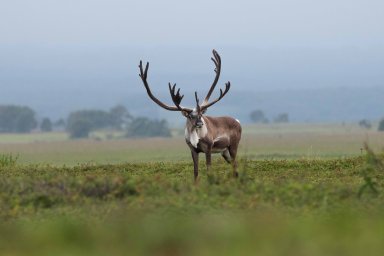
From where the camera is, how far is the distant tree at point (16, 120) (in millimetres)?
160613

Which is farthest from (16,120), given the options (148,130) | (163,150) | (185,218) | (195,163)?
(185,218)

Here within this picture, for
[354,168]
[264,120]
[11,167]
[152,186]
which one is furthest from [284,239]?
[264,120]

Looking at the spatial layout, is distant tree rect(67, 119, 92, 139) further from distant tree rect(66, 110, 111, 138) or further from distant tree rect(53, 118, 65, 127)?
distant tree rect(53, 118, 65, 127)

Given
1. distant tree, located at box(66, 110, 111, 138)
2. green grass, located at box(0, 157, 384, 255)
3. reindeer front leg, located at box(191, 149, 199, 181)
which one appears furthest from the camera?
distant tree, located at box(66, 110, 111, 138)

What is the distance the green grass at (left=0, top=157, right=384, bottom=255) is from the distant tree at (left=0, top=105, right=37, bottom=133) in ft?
475

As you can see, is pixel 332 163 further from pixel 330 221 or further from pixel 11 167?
pixel 330 221

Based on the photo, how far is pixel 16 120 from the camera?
16175 cm

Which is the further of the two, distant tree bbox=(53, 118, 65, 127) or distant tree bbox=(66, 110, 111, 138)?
distant tree bbox=(53, 118, 65, 127)

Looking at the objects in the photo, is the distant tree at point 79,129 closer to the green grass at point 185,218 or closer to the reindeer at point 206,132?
the reindeer at point 206,132

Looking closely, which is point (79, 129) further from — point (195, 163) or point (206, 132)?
point (195, 163)

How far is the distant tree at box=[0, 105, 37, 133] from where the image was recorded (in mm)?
160613

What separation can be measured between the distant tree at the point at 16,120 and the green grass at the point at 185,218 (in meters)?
145

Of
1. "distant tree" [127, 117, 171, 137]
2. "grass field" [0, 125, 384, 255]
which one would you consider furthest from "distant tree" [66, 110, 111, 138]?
"grass field" [0, 125, 384, 255]

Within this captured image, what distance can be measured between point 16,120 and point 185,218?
496 ft
